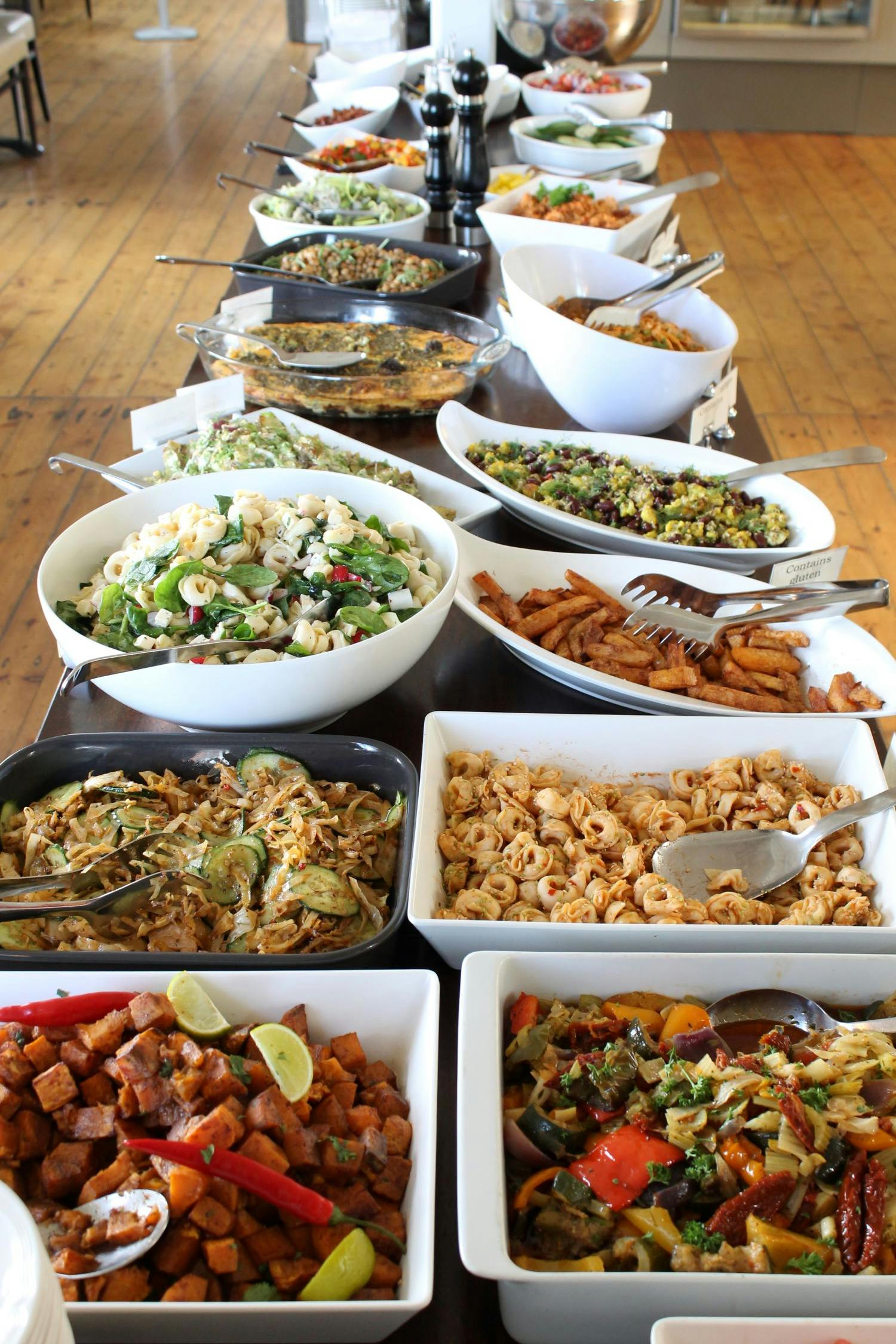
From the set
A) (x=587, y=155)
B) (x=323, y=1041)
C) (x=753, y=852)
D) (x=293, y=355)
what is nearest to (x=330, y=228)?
(x=293, y=355)

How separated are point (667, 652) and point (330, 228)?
5.26ft

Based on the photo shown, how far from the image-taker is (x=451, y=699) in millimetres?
1380

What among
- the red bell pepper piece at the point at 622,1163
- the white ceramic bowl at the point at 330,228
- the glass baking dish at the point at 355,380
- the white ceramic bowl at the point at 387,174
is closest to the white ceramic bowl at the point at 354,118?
the white ceramic bowl at the point at 387,174

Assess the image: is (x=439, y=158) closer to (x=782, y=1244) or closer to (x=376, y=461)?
(x=376, y=461)

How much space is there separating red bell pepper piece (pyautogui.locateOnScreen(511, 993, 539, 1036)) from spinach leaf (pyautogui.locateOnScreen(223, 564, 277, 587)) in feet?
1.90

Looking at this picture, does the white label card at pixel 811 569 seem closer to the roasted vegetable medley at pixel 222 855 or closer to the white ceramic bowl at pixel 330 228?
the roasted vegetable medley at pixel 222 855

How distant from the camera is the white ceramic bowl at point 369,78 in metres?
3.71

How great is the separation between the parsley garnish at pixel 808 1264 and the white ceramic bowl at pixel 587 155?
2.93 meters

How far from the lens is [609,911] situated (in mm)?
992

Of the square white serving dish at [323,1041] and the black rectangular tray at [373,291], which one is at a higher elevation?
the black rectangular tray at [373,291]

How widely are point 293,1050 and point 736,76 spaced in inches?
279

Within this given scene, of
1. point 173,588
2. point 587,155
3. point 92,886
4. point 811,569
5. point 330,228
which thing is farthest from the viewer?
point 587,155

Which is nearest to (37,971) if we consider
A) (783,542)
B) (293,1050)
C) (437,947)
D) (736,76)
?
(293,1050)

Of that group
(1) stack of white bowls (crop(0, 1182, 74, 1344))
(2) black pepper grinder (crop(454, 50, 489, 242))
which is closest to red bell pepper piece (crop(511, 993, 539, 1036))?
(1) stack of white bowls (crop(0, 1182, 74, 1344))
